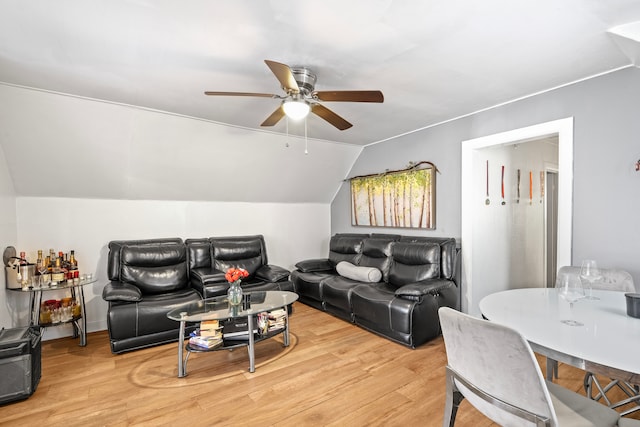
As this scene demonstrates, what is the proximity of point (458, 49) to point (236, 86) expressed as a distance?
5.78 ft

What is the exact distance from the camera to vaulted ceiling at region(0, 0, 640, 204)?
5.74 ft

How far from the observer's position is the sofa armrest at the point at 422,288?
3102 mm

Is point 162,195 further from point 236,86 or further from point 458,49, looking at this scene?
point 458,49

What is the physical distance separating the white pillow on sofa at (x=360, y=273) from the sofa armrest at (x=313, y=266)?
54 cm

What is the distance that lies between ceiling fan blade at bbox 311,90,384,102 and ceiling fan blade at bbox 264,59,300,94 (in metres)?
0.20

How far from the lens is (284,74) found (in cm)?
201

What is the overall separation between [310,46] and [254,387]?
250cm

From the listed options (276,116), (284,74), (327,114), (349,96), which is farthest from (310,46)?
(276,116)

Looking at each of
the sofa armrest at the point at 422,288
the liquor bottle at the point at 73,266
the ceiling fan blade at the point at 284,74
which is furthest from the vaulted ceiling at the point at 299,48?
the sofa armrest at the point at 422,288

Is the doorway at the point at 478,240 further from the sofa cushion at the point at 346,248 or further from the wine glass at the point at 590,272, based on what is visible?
the wine glass at the point at 590,272

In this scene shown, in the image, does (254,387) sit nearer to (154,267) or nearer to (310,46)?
(154,267)

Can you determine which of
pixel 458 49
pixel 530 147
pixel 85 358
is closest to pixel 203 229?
pixel 85 358

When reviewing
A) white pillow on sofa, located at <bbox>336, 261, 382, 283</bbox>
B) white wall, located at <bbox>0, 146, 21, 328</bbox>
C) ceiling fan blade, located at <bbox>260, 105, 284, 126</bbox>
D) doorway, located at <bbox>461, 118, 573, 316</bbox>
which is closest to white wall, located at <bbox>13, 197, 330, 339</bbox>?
white wall, located at <bbox>0, 146, 21, 328</bbox>

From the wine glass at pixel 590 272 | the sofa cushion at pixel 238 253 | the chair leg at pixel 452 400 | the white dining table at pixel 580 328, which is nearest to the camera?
the white dining table at pixel 580 328
